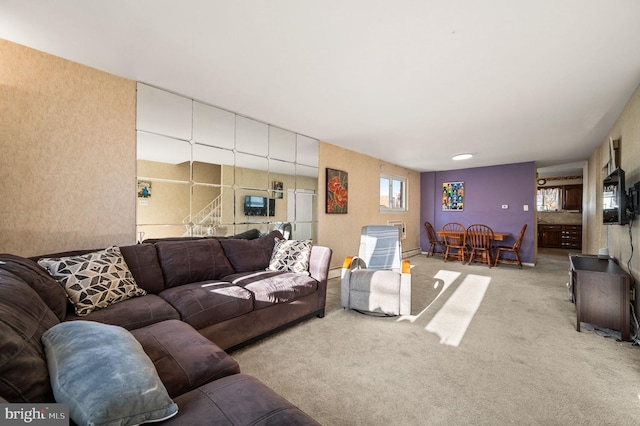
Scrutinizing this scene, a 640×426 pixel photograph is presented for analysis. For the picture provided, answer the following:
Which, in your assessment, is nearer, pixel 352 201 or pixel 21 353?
pixel 21 353

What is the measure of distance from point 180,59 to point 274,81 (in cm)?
78

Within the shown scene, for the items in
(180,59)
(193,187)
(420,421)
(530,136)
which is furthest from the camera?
(530,136)

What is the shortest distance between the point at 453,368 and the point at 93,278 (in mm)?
2632

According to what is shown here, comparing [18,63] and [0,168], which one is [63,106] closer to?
[18,63]

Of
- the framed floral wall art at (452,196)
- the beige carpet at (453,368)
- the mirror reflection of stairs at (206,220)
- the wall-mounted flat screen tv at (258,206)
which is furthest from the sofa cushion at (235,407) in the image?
the framed floral wall art at (452,196)

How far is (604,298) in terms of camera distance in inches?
97.0

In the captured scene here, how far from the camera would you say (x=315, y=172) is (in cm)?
445

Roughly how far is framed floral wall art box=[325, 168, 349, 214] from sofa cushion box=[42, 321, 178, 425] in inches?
150

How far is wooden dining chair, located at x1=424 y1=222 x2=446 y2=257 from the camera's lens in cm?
683

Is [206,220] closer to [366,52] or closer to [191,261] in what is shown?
[191,261]

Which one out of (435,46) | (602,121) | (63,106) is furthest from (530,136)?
(63,106)

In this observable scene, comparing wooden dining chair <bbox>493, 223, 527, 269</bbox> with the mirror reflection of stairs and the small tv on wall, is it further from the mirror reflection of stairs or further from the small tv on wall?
the mirror reflection of stairs

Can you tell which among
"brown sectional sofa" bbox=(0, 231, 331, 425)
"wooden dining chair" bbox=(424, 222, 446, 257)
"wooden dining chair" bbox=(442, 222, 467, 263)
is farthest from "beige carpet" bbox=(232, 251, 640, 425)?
"wooden dining chair" bbox=(424, 222, 446, 257)
